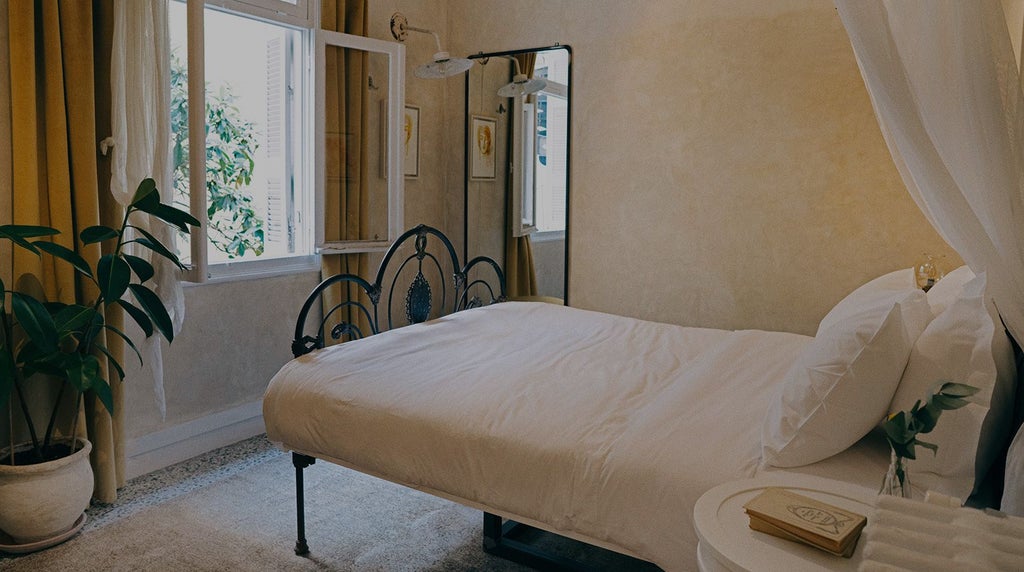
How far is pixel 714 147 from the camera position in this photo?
3.74 meters

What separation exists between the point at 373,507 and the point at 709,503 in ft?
5.97

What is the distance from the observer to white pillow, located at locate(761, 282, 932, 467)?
167 cm

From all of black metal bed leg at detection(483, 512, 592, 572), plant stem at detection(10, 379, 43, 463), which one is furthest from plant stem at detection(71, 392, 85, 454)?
black metal bed leg at detection(483, 512, 592, 572)

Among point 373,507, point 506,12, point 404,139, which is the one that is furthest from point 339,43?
point 373,507

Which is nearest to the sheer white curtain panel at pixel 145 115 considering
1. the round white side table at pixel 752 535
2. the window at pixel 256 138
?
the window at pixel 256 138

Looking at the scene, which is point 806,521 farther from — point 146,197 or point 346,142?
point 346,142

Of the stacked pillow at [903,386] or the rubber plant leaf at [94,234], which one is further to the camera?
the rubber plant leaf at [94,234]

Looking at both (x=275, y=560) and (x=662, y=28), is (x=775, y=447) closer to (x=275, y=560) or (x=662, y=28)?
(x=275, y=560)

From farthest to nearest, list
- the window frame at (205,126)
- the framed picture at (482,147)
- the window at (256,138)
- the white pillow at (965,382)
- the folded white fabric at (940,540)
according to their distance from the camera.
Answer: the framed picture at (482,147) < the window at (256,138) < the window frame at (205,126) < the white pillow at (965,382) < the folded white fabric at (940,540)

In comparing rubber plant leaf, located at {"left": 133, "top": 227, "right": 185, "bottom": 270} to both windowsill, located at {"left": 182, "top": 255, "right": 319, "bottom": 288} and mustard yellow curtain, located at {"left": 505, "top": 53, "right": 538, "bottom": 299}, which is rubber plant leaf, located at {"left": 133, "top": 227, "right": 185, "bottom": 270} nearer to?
windowsill, located at {"left": 182, "top": 255, "right": 319, "bottom": 288}

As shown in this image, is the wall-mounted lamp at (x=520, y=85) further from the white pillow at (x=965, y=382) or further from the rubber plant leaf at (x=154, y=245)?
the white pillow at (x=965, y=382)

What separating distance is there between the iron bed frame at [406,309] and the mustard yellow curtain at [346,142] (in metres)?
0.12

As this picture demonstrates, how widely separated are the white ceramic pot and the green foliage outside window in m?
1.62

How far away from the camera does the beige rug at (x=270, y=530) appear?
253 centimetres
